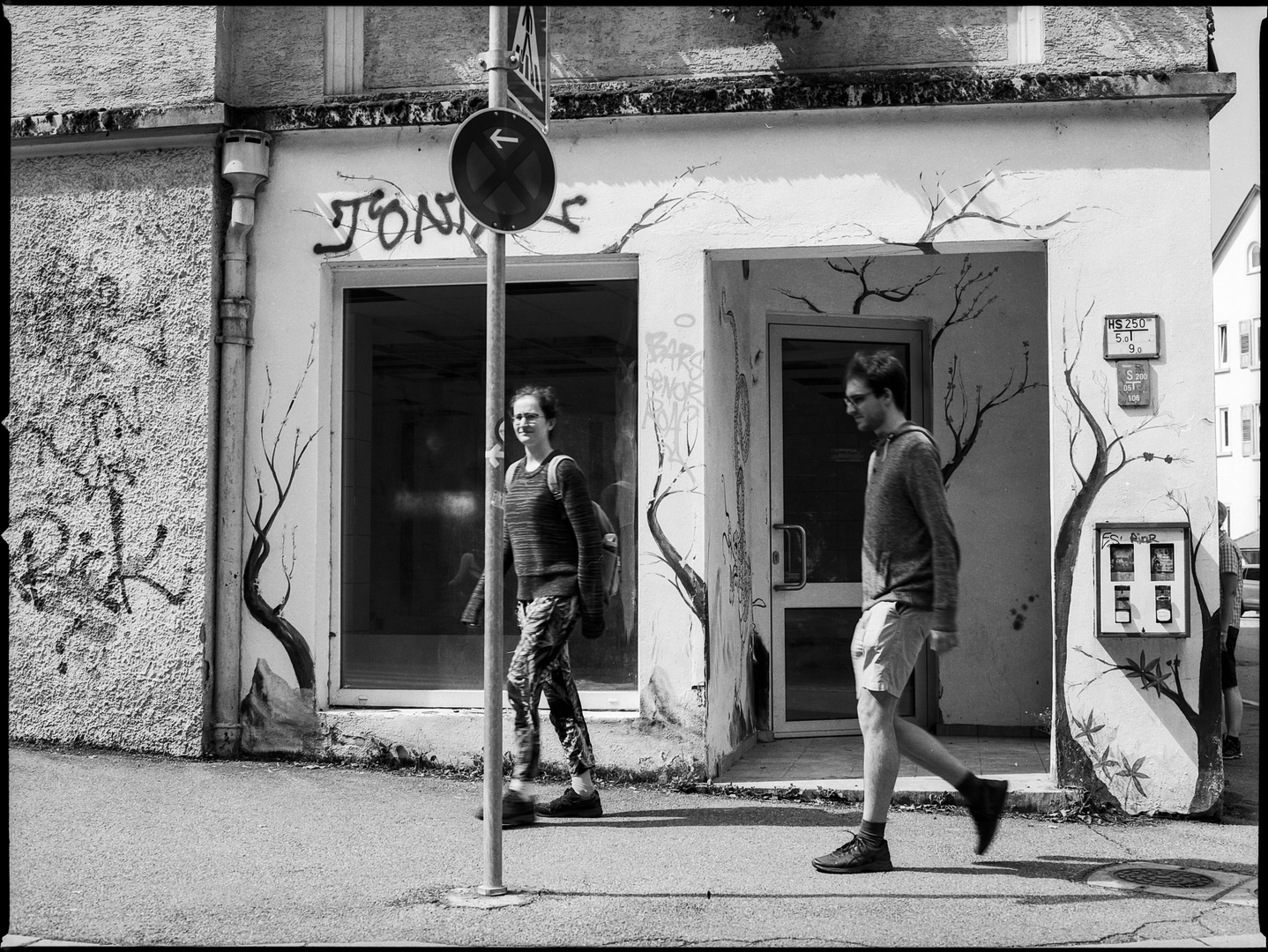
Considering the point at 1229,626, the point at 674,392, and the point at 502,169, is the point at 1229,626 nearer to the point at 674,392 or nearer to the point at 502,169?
the point at 674,392

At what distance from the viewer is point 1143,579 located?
21.4 ft

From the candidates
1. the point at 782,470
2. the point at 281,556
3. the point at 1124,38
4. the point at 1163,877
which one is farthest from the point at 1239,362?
the point at 1163,877

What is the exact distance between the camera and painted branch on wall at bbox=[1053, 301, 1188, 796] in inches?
261

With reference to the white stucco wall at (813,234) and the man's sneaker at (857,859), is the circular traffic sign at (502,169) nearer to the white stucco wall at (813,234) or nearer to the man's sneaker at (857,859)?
the white stucco wall at (813,234)

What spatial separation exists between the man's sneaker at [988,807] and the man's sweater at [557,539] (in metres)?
1.80

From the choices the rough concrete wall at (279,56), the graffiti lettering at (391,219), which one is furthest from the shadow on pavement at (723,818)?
the rough concrete wall at (279,56)

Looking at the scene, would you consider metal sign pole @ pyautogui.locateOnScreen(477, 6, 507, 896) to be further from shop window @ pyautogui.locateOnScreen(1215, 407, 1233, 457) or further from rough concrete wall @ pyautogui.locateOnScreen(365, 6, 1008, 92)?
shop window @ pyautogui.locateOnScreen(1215, 407, 1233, 457)

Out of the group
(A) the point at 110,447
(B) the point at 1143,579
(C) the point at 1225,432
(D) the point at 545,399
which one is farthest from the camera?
(C) the point at 1225,432

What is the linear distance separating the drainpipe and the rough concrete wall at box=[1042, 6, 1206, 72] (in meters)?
4.28

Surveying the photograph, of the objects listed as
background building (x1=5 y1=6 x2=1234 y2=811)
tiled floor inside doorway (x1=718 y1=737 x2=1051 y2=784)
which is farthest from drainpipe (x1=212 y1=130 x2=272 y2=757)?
tiled floor inside doorway (x1=718 y1=737 x2=1051 y2=784)

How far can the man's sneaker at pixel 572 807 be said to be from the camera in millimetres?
6121

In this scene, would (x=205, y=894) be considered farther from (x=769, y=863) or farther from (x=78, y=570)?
(x=78, y=570)

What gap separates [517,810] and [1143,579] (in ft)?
10.5

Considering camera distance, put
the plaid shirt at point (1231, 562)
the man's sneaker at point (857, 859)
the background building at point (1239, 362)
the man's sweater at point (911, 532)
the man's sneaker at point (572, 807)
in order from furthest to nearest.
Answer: the background building at point (1239, 362)
the plaid shirt at point (1231, 562)
the man's sneaker at point (572, 807)
the man's sneaker at point (857, 859)
the man's sweater at point (911, 532)
